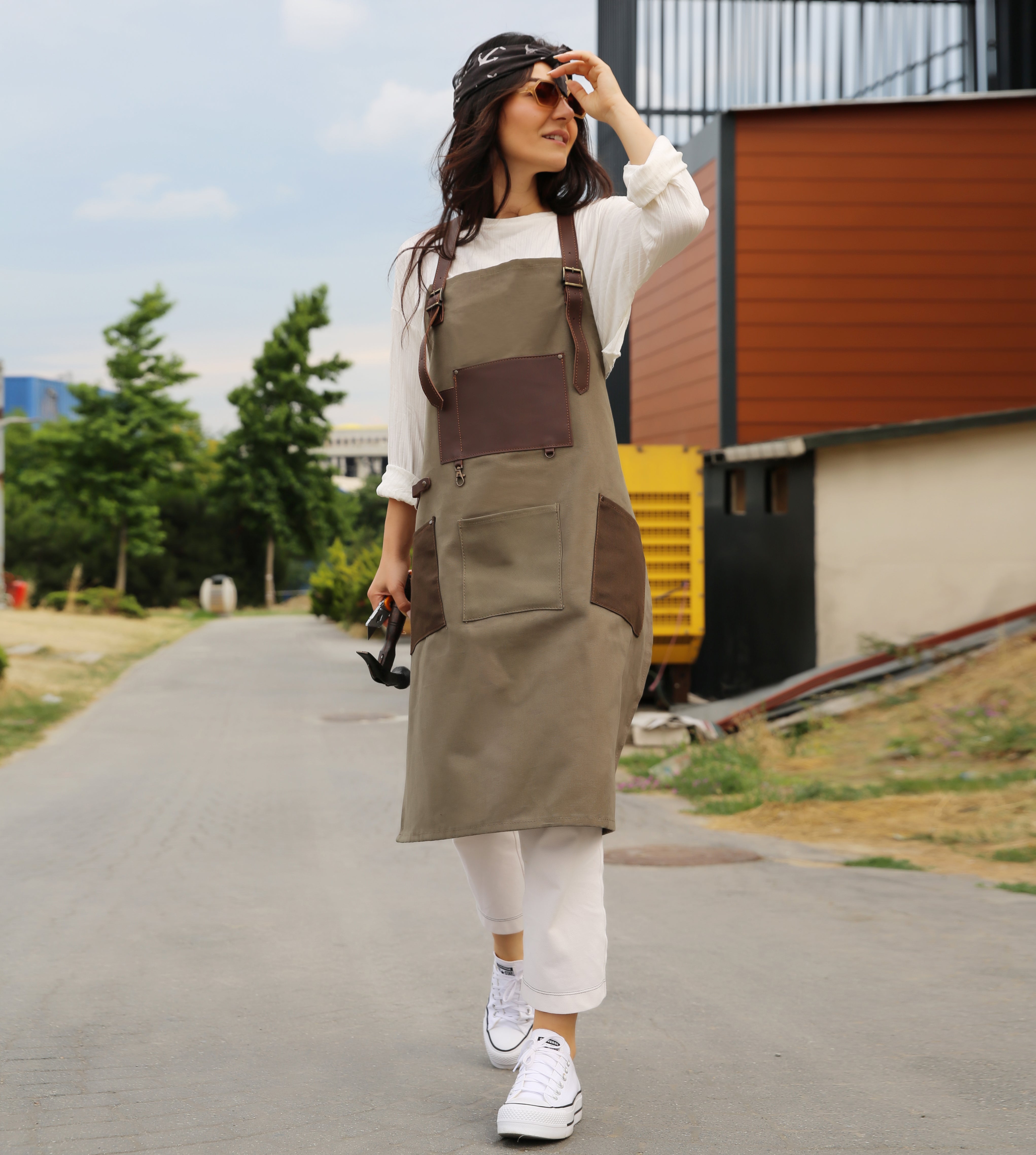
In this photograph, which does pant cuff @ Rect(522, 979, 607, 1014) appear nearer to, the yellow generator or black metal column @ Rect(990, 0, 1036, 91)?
the yellow generator

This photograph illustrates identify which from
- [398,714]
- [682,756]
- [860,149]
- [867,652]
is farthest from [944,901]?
[860,149]

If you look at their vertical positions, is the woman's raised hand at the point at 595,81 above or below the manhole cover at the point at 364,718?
above

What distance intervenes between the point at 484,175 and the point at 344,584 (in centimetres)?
2698

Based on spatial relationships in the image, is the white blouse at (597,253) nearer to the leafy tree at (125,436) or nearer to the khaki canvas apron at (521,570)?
the khaki canvas apron at (521,570)

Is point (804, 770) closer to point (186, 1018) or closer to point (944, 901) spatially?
point (944, 901)

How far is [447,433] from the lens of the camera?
2.60 metres

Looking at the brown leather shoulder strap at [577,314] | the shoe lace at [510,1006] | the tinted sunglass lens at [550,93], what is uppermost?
the tinted sunglass lens at [550,93]

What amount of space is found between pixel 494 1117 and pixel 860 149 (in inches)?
483

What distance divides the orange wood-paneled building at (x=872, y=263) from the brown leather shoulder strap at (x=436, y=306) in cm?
1042

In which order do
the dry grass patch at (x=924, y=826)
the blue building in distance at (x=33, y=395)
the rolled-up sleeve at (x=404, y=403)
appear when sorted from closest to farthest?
1. the rolled-up sleeve at (x=404, y=403)
2. the dry grass patch at (x=924, y=826)
3. the blue building in distance at (x=33, y=395)

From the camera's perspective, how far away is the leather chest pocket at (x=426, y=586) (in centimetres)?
258

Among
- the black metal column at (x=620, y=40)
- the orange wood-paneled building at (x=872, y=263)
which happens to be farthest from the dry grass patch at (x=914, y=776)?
the black metal column at (x=620, y=40)

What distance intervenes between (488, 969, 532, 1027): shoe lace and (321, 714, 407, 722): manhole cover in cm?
863

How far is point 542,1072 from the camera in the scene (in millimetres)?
2398
